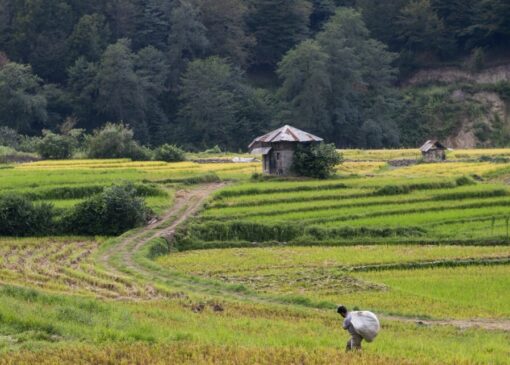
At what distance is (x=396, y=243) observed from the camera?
32.4m

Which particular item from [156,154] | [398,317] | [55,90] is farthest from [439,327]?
[55,90]

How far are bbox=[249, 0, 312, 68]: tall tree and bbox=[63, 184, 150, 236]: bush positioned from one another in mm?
47825

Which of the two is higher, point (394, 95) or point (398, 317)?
point (394, 95)

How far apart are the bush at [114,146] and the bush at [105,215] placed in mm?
20217

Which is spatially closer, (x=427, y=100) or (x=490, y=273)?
(x=490, y=273)

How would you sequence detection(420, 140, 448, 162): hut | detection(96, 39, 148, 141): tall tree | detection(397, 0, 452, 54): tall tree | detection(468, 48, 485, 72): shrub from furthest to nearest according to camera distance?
detection(397, 0, 452, 54): tall tree, detection(468, 48, 485, 72): shrub, detection(96, 39, 148, 141): tall tree, detection(420, 140, 448, 162): hut

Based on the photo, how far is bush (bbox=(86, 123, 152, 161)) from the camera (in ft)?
178

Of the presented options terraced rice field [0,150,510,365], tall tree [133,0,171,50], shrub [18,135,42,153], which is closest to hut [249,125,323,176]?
terraced rice field [0,150,510,365]

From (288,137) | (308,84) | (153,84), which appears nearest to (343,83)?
(308,84)

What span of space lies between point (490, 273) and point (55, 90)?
165 feet

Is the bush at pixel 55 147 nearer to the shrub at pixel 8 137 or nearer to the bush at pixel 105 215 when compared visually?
the shrub at pixel 8 137

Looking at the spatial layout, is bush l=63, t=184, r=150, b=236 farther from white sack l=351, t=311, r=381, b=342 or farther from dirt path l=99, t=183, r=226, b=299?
white sack l=351, t=311, r=381, b=342

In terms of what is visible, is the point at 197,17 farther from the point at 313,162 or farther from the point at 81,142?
the point at 313,162

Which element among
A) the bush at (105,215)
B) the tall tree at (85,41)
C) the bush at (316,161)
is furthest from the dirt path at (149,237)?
the tall tree at (85,41)
